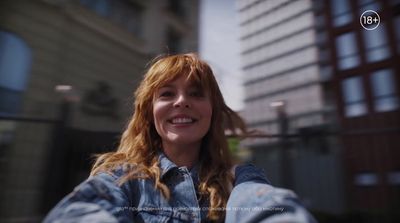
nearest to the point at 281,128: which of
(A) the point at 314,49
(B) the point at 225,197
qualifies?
(A) the point at 314,49

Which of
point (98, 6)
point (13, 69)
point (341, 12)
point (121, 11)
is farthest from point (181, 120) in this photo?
point (121, 11)

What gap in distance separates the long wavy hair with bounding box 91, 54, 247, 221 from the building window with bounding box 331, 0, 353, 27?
1.60 feet

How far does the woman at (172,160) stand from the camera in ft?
2.01

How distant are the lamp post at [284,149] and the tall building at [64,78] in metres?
0.57

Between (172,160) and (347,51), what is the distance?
0.77m

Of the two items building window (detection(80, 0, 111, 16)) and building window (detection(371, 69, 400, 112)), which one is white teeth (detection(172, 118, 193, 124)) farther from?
building window (detection(80, 0, 111, 16))

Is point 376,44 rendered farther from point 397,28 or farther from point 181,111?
point 181,111

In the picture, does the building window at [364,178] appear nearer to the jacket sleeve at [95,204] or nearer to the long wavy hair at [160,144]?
the long wavy hair at [160,144]

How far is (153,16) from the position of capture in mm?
3059

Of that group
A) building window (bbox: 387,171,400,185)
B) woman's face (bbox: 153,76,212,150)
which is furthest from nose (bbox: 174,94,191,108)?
building window (bbox: 387,171,400,185)

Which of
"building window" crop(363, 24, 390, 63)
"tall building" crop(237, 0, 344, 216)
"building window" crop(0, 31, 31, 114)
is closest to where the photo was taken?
"building window" crop(363, 24, 390, 63)

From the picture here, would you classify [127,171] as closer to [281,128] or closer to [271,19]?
[271,19]

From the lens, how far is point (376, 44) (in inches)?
39.2

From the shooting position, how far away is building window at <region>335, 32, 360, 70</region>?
1.04 m
